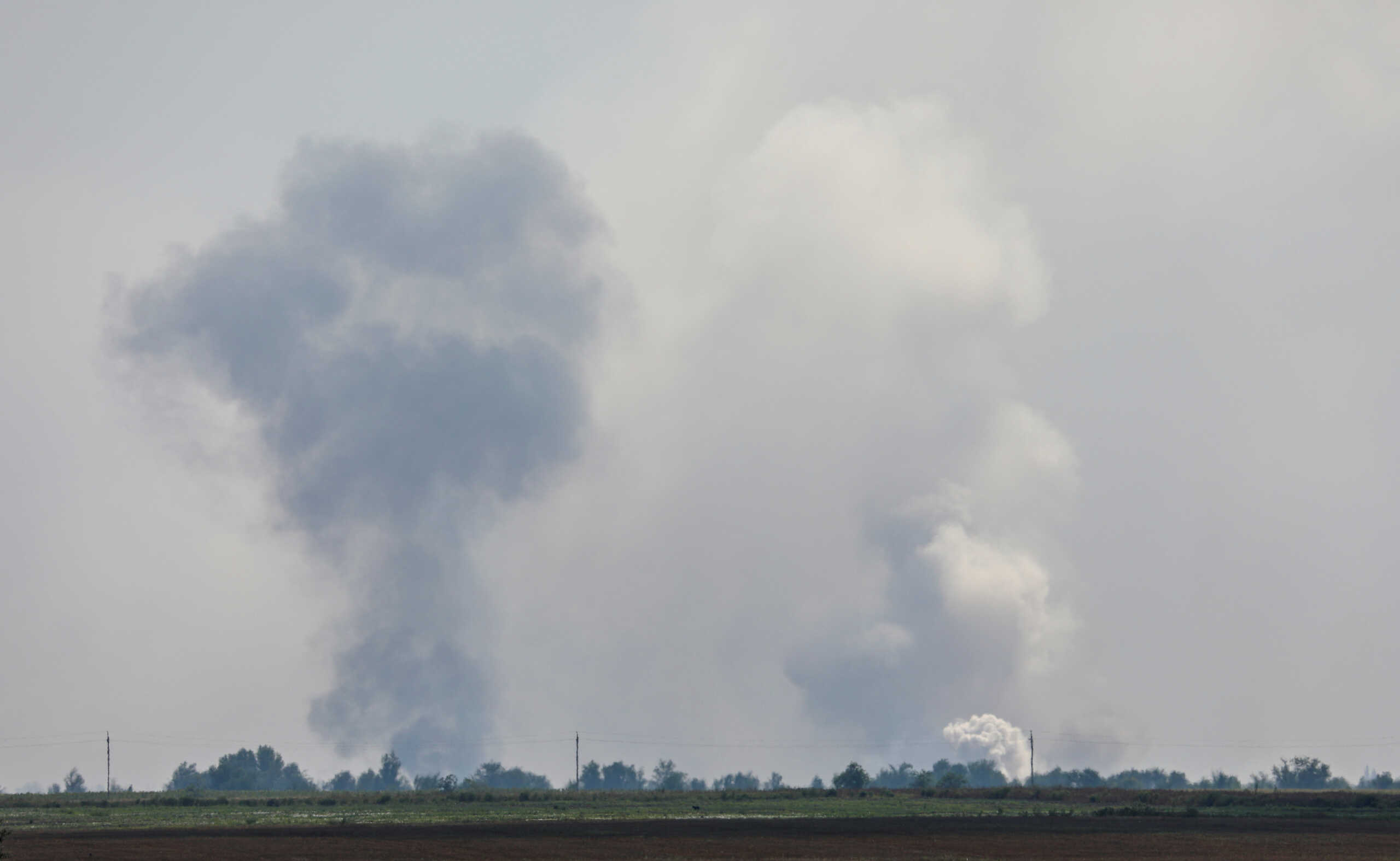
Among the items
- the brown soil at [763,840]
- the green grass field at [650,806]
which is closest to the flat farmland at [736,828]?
the brown soil at [763,840]

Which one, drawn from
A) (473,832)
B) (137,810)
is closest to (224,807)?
(137,810)

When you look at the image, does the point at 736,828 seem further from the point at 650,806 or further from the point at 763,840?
the point at 650,806

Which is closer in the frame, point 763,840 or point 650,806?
point 763,840

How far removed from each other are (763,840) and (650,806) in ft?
198

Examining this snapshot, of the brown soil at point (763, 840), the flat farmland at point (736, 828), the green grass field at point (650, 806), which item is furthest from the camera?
the green grass field at point (650, 806)

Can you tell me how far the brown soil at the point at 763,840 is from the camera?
70812 millimetres

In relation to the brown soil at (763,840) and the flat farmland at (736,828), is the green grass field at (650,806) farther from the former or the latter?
the brown soil at (763,840)

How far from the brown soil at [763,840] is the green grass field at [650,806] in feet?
36.8

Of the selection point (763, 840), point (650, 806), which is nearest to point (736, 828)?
point (763, 840)

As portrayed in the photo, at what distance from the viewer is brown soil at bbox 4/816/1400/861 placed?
70812 millimetres

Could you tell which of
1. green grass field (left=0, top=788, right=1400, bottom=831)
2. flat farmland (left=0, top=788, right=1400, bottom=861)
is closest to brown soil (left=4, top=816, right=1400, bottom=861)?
flat farmland (left=0, top=788, right=1400, bottom=861)

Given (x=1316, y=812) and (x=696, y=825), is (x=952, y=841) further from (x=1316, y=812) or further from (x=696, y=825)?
(x=1316, y=812)

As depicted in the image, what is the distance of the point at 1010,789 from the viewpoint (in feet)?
551

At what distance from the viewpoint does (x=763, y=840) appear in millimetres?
80125
